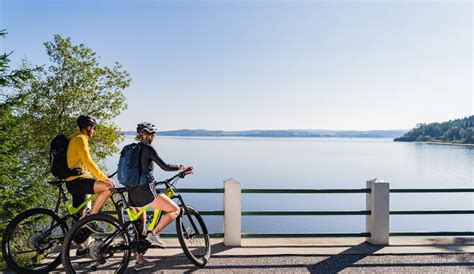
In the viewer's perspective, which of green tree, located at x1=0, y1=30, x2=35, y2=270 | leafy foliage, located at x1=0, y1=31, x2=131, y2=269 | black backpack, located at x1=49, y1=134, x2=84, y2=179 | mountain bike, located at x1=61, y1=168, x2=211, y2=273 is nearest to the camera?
mountain bike, located at x1=61, y1=168, x2=211, y2=273

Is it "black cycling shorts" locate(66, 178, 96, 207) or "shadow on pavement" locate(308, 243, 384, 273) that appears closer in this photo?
"black cycling shorts" locate(66, 178, 96, 207)

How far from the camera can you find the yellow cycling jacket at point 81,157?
16.2 ft

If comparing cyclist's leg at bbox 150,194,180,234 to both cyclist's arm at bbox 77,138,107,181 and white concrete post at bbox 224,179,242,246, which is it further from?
white concrete post at bbox 224,179,242,246

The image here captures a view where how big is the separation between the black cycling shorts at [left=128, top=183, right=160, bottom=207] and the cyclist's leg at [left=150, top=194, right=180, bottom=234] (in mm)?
83

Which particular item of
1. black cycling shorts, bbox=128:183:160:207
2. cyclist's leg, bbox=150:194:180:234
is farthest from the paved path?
black cycling shorts, bbox=128:183:160:207

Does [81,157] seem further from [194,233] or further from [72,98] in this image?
[72,98]

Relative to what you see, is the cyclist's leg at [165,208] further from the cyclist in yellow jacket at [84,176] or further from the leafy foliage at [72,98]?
the leafy foliage at [72,98]

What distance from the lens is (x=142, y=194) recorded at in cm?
514

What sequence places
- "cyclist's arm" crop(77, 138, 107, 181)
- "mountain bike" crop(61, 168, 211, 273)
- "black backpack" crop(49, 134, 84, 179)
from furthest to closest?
"black backpack" crop(49, 134, 84, 179) < "cyclist's arm" crop(77, 138, 107, 181) < "mountain bike" crop(61, 168, 211, 273)

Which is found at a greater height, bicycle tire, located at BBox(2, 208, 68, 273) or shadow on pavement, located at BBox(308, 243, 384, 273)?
bicycle tire, located at BBox(2, 208, 68, 273)

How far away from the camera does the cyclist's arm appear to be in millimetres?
4922

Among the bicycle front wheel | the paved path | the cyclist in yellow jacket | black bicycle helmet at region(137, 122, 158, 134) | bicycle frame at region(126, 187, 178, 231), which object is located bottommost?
the paved path

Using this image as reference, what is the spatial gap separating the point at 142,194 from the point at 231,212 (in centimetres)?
190

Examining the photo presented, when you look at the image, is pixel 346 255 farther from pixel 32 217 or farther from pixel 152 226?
pixel 32 217
